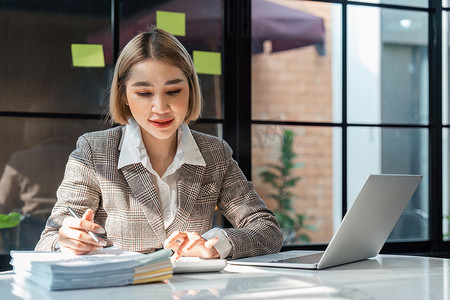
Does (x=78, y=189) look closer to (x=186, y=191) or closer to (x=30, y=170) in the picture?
(x=186, y=191)

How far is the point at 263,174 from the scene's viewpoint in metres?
2.89

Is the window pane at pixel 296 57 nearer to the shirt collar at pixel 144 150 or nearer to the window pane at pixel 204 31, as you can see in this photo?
the window pane at pixel 204 31

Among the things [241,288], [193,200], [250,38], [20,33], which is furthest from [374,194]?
[20,33]

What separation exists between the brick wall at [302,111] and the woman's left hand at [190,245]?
112 centimetres

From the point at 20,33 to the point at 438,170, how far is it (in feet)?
6.56

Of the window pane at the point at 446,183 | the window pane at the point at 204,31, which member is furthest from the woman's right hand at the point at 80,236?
the window pane at the point at 446,183

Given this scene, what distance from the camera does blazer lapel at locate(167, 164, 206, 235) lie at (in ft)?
6.36

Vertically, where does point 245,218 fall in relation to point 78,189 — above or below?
below

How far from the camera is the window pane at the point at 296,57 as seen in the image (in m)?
2.78

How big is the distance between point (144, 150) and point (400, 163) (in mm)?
1546

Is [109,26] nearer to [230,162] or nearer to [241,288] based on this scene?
[230,162]

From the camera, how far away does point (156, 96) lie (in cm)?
189

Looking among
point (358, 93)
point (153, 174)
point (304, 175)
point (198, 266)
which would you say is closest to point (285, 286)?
point (198, 266)

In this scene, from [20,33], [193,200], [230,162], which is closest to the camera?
[193,200]
